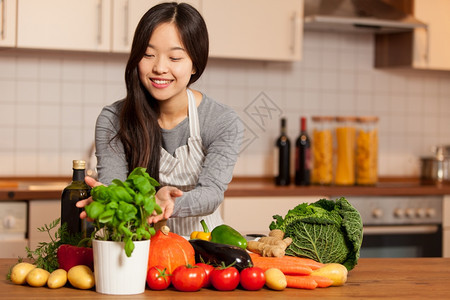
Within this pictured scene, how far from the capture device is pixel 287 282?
143 centimetres

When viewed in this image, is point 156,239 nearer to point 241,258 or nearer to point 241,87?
point 241,258

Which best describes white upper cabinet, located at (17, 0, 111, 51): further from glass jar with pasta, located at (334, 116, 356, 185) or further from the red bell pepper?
the red bell pepper

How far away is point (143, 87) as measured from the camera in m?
1.96

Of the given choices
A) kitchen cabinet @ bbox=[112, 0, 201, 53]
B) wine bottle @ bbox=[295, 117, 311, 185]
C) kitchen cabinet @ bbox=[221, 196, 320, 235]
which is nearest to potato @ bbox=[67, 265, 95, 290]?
kitchen cabinet @ bbox=[221, 196, 320, 235]

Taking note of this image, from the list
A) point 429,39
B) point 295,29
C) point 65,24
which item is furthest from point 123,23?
point 429,39

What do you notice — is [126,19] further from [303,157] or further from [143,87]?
[143,87]

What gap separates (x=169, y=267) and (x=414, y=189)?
230cm

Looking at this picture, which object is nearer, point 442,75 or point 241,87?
point 241,87

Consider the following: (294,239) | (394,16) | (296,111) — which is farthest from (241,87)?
(294,239)

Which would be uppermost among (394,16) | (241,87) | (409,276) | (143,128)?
(394,16)

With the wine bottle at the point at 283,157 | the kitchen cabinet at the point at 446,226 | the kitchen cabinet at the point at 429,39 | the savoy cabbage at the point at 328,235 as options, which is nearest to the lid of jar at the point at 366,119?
the kitchen cabinet at the point at 429,39

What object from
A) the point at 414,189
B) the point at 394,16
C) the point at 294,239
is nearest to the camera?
the point at 294,239

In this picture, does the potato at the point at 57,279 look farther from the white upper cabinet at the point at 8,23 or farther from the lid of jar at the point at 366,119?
the lid of jar at the point at 366,119

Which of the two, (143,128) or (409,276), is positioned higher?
(143,128)
